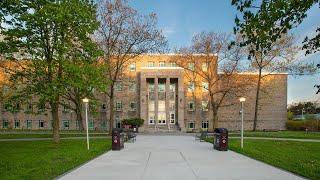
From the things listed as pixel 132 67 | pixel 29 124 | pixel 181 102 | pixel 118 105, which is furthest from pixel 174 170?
pixel 29 124

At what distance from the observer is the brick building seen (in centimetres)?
6550

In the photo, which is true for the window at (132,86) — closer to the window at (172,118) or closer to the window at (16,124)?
the window at (172,118)

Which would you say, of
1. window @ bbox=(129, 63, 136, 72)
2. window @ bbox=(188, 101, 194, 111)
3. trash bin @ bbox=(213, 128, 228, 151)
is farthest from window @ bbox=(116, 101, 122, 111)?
trash bin @ bbox=(213, 128, 228, 151)

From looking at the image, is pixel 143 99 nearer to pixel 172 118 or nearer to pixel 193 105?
pixel 172 118

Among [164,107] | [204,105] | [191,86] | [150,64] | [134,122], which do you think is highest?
[150,64]

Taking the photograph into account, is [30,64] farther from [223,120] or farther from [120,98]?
[223,120]

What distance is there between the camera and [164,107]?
66438 millimetres

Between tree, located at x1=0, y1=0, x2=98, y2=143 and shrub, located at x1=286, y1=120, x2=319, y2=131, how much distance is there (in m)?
39.5

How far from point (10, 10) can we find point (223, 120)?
4562cm

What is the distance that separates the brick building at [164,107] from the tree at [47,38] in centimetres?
3304

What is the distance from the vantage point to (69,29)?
31.1 meters

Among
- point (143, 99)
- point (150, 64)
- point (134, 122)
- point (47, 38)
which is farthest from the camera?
point (150, 64)

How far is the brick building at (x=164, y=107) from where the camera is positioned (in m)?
65.5

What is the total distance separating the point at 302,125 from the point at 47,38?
4406 cm
